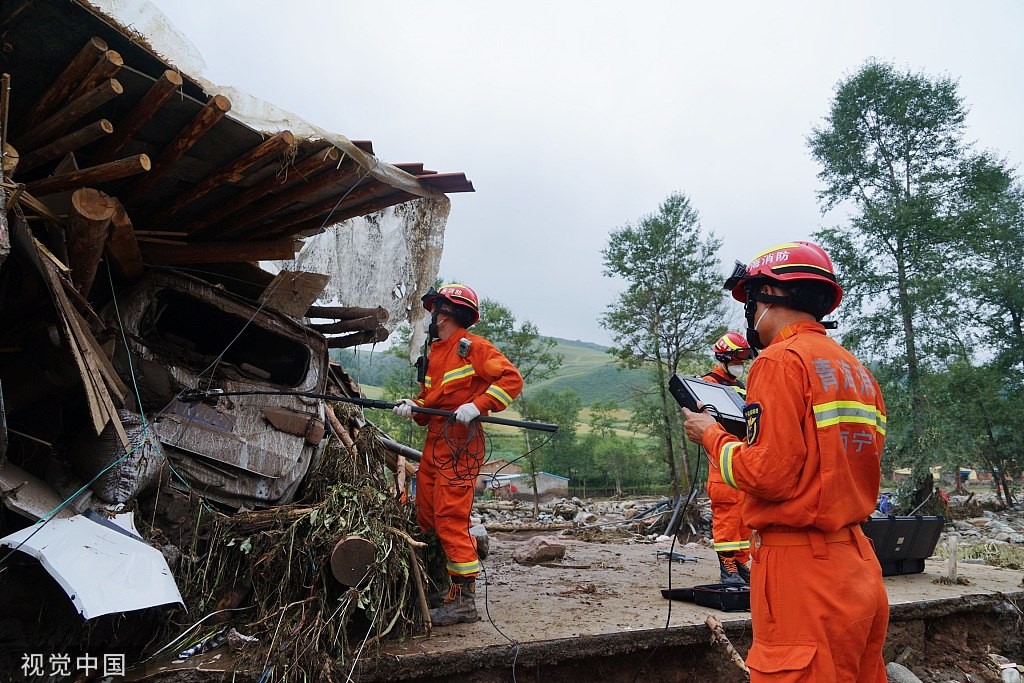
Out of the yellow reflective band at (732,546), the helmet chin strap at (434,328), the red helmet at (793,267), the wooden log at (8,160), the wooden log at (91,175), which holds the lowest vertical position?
the yellow reflective band at (732,546)

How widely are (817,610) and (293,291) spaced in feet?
14.1

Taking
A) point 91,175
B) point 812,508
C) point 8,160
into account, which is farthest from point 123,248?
point 812,508

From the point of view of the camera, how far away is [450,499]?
4109mm

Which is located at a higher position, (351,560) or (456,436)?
(456,436)

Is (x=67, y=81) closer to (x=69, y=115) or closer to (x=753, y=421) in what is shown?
(x=69, y=115)

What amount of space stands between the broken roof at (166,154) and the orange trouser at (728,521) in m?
3.01

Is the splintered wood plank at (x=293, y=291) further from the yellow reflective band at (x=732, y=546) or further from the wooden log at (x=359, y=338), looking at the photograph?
the yellow reflective band at (x=732, y=546)

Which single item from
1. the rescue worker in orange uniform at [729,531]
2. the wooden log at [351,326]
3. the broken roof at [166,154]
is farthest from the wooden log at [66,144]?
the rescue worker in orange uniform at [729,531]

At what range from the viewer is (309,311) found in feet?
19.2

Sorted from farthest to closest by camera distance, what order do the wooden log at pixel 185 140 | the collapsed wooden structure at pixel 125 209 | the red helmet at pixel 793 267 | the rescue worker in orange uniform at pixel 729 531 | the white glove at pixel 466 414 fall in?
the rescue worker in orange uniform at pixel 729 531 → the white glove at pixel 466 414 → the wooden log at pixel 185 140 → the collapsed wooden structure at pixel 125 209 → the red helmet at pixel 793 267

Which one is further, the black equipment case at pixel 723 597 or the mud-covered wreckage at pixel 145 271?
the black equipment case at pixel 723 597

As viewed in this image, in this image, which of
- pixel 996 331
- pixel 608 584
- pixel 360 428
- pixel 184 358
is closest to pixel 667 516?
pixel 608 584

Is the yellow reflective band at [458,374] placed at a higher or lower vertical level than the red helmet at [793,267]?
lower

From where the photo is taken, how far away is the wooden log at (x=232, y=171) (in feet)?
13.2
